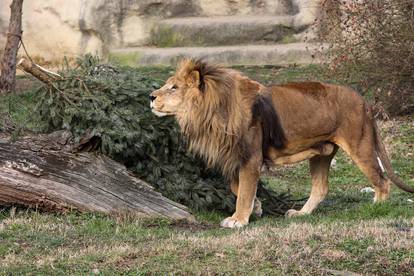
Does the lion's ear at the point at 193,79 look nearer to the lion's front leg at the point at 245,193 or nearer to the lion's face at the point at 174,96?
the lion's face at the point at 174,96

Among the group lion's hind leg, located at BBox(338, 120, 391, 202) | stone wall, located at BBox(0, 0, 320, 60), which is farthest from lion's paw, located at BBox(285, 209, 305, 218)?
stone wall, located at BBox(0, 0, 320, 60)

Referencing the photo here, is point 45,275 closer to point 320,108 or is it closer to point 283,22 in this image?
point 320,108

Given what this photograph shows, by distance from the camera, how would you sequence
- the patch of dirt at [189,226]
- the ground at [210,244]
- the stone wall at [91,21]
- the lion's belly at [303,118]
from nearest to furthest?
the ground at [210,244] → the patch of dirt at [189,226] → the lion's belly at [303,118] → the stone wall at [91,21]

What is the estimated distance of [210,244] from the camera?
716 cm

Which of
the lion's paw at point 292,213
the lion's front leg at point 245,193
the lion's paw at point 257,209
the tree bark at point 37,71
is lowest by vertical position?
the lion's paw at point 292,213

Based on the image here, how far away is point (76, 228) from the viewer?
7.90m

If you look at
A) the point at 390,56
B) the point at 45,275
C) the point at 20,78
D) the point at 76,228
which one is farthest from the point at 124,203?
the point at 20,78

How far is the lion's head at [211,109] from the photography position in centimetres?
875

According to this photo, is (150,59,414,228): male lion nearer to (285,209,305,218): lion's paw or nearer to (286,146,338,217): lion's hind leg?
(285,209,305,218): lion's paw

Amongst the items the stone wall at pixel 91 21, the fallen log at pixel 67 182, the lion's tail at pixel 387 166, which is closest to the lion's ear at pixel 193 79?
the fallen log at pixel 67 182

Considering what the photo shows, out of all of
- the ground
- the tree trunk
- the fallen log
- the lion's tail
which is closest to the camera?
the ground

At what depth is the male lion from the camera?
28.7ft

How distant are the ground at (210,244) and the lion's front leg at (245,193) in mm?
124

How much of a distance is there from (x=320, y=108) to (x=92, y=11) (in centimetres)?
1120
